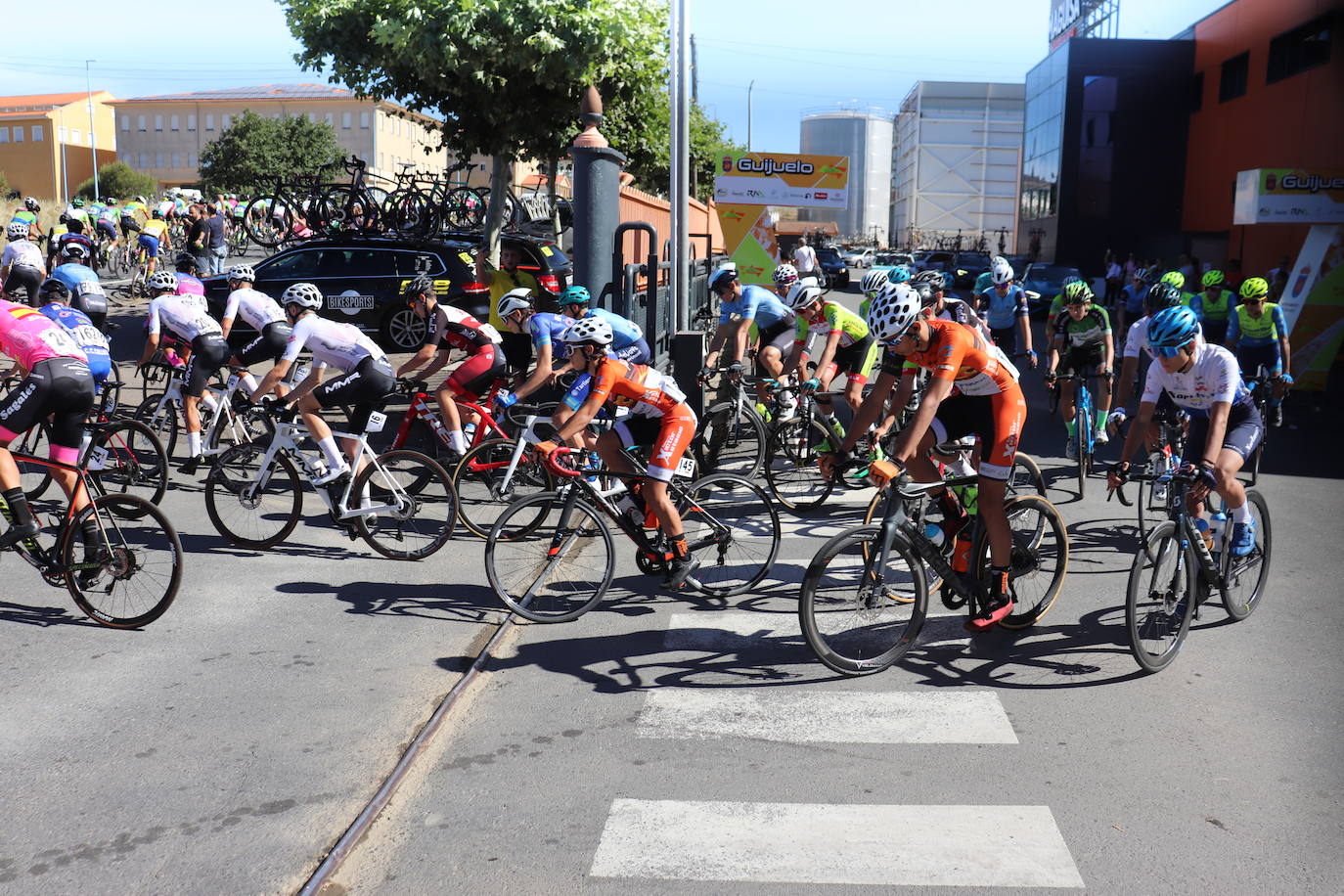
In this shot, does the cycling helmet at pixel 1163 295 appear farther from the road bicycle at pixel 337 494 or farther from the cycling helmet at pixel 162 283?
the cycling helmet at pixel 162 283

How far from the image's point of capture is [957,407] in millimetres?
6473

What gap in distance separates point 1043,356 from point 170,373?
1765 centimetres

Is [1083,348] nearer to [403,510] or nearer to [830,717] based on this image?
[403,510]

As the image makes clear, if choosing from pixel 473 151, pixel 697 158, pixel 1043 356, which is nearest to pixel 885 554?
pixel 473 151

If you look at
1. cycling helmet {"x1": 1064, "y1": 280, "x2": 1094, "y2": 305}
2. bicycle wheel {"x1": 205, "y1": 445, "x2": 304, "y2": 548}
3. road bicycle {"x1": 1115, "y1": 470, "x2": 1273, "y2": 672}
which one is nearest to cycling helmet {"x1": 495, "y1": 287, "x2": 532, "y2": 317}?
bicycle wheel {"x1": 205, "y1": 445, "x2": 304, "y2": 548}

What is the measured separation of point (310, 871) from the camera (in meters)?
3.90

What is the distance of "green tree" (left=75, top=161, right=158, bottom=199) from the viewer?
81000 mm

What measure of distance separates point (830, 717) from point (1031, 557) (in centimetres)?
166

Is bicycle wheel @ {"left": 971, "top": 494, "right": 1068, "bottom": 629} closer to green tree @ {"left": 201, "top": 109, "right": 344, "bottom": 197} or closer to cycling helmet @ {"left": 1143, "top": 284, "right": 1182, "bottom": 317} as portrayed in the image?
cycling helmet @ {"left": 1143, "top": 284, "right": 1182, "bottom": 317}

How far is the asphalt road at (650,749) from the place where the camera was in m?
3.94

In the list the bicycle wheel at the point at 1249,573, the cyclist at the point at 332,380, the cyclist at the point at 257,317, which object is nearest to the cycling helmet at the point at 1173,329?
the bicycle wheel at the point at 1249,573

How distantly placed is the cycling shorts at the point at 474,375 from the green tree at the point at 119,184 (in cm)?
8025

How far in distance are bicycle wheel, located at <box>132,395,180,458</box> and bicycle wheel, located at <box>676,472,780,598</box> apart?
5633mm

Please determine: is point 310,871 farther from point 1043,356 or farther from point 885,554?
point 1043,356
